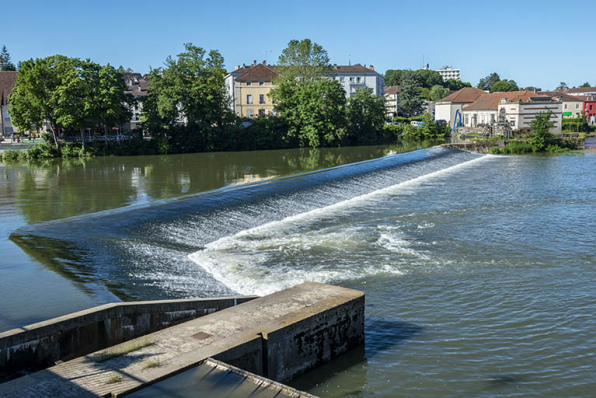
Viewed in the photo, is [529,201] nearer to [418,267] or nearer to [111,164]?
[418,267]

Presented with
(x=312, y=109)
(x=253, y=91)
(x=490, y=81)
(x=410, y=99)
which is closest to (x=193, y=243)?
(x=312, y=109)

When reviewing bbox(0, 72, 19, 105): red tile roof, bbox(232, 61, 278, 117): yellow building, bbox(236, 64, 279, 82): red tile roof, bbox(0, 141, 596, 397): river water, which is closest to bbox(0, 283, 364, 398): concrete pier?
bbox(0, 141, 596, 397): river water

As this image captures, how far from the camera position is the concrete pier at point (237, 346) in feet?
20.8

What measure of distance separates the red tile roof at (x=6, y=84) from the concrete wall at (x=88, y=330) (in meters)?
63.9

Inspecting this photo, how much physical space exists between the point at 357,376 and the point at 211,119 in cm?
4321

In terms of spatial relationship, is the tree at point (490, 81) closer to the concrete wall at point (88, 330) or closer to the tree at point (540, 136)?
the tree at point (540, 136)

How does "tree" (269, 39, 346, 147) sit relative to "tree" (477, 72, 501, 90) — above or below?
below

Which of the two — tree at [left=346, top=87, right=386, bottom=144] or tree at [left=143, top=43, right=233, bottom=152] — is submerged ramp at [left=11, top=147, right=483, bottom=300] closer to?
tree at [left=143, top=43, right=233, bottom=152]

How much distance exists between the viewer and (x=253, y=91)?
2980 inches

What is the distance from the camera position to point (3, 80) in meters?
65.1

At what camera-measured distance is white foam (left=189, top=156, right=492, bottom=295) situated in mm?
12172

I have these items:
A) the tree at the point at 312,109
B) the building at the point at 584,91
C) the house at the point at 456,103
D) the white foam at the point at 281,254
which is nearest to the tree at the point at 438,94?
the building at the point at 584,91

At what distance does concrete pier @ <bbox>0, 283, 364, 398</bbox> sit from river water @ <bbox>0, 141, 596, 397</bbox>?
47cm

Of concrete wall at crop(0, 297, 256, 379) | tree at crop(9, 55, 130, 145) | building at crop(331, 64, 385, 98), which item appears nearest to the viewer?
concrete wall at crop(0, 297, 256, 379)
